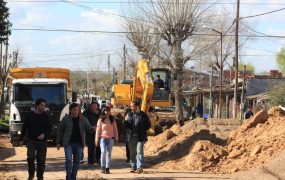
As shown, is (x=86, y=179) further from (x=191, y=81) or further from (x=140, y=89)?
(x=191, y=81)

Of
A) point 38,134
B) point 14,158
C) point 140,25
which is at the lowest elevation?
point 14,158

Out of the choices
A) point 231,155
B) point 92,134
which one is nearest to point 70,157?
point 92,134

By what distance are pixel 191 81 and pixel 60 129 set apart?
64272 millimetres

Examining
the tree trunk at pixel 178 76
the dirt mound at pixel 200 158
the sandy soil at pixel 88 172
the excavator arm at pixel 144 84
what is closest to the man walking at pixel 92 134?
the sandy soil at pixel 88 172

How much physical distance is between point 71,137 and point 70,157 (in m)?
0.42

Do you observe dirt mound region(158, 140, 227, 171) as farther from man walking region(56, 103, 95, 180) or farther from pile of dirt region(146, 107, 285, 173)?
man walking region(56, 103, 95, 180)

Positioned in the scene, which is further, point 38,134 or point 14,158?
point 14,158

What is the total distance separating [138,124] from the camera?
48.7 ft

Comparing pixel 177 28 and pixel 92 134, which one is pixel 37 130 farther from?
pixel 177 28

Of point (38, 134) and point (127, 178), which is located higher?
point (38, 134)

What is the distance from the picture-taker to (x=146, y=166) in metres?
16.8

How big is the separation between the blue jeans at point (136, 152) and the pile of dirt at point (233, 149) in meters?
1.65

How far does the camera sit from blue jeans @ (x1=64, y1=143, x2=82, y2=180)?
12.3m

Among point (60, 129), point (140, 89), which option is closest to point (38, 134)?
point (60, 129)
